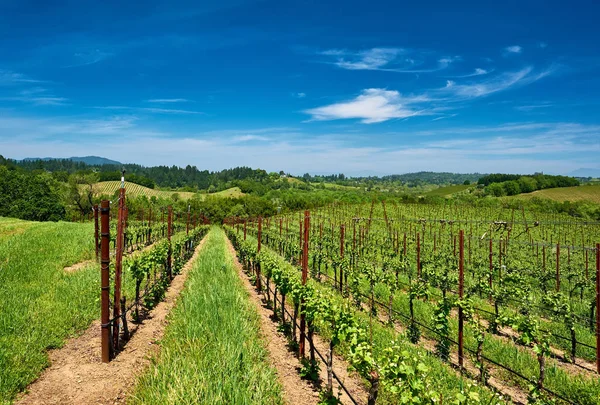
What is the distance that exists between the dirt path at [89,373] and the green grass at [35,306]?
21 centimetres

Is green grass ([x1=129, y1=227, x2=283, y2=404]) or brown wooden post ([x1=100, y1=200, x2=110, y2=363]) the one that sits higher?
brown wooden post ([x1=100, y1=200, x2=110, y2=363])

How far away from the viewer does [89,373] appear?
5.71 m

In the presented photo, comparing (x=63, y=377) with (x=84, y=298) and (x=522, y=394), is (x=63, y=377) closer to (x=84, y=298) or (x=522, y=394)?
(x=84, y=298)

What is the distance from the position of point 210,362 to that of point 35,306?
5.43 m

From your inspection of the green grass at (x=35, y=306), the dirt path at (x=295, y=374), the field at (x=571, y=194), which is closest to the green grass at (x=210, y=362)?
the dirt path at (x=295, y=374)

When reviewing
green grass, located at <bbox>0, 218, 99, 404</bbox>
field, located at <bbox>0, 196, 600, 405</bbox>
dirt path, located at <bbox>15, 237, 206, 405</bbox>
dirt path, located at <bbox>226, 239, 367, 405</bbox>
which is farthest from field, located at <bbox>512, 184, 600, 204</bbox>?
dirt path, located at <bbox>15, 237, 206, 405</bbox>

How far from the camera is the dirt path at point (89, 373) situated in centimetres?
502

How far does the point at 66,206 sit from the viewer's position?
65.1 metres

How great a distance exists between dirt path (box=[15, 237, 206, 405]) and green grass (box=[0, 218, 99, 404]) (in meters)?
0.21

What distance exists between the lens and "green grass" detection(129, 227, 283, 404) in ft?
15.4

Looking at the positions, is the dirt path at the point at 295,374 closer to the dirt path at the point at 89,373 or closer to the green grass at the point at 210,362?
the green grass at the point at 210,362

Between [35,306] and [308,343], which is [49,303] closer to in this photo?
[35,306]

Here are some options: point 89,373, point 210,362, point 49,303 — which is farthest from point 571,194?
point 89,373

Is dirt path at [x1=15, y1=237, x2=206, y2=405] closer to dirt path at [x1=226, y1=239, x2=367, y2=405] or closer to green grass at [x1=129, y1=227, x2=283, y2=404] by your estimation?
green grass at [x1=129, y1=227, x2=283, y2=404]
